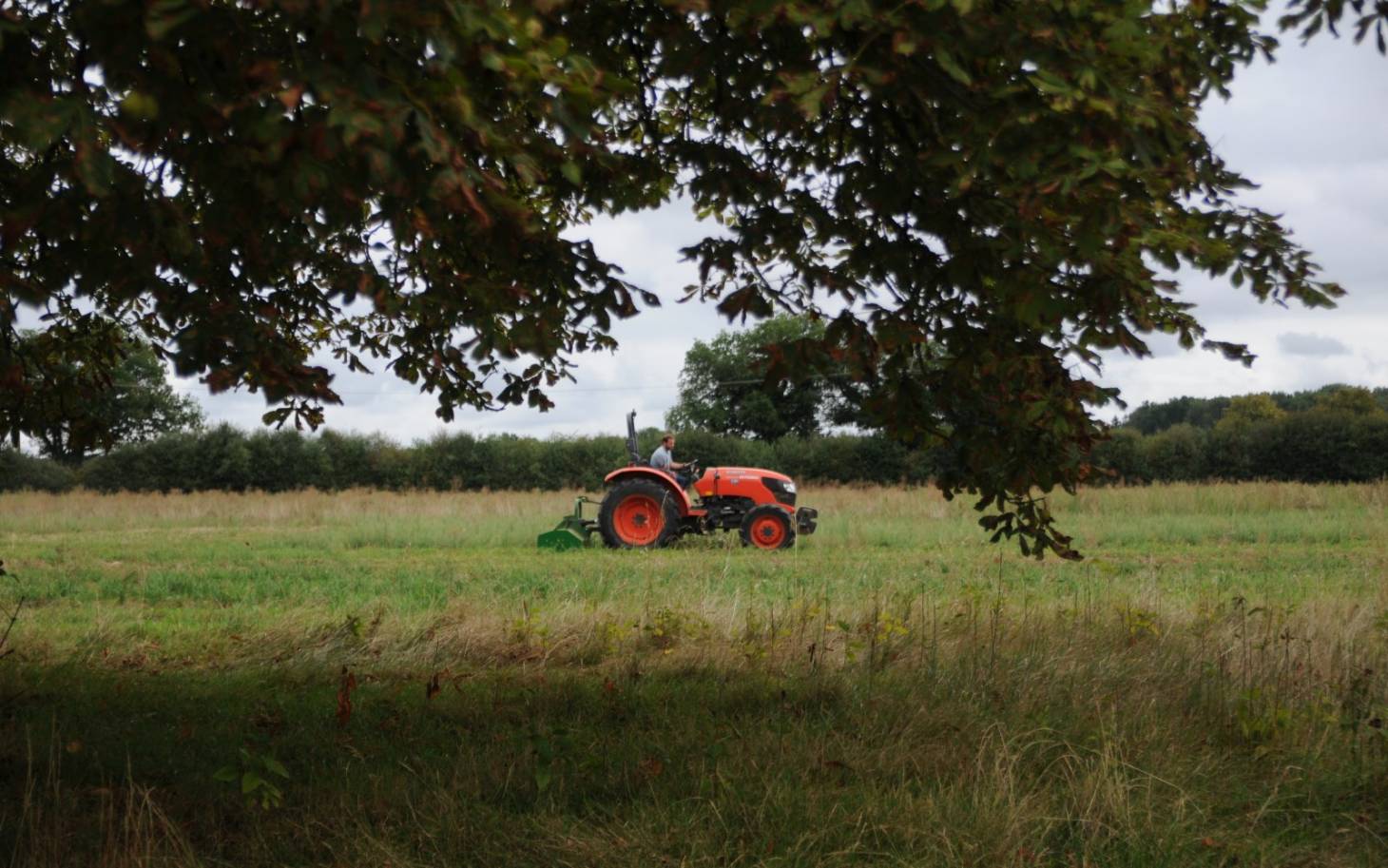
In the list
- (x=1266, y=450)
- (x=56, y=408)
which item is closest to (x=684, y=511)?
(x=56, y=408)

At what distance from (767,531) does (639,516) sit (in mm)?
1609

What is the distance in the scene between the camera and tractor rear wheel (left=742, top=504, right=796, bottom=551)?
45.6 ft

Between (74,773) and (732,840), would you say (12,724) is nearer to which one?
(74,773)

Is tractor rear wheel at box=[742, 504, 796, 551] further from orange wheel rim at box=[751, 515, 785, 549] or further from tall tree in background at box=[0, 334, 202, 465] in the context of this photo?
tall tree in background at box=[0, 334, 202, 465]

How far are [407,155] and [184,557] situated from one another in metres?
12.3

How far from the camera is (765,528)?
14.1 metres

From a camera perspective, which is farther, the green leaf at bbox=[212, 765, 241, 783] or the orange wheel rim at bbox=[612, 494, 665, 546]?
the orange wheel rim at bbox=[612, 494, 665, 546]

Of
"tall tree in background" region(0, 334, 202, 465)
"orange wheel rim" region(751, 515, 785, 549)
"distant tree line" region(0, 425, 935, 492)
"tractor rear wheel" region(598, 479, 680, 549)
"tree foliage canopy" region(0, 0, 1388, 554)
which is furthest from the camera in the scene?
"distant tree line" region(0, 425, 935, 492)

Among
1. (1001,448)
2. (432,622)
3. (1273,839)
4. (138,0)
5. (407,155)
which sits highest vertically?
(138,0)

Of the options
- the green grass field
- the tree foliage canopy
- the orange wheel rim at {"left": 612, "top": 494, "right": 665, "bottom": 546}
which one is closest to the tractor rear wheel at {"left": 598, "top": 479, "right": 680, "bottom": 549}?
the orange wheel rim at {"left": 612, "top": 494, "right": 665, "bottom": 546}

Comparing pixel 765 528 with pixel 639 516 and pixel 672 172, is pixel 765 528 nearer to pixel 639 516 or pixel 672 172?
pixel 639 516

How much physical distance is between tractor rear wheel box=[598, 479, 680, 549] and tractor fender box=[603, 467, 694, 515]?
0.06 meters

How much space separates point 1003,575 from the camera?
34.0ft

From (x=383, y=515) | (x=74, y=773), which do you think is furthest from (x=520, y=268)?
(x=383, y=515)
